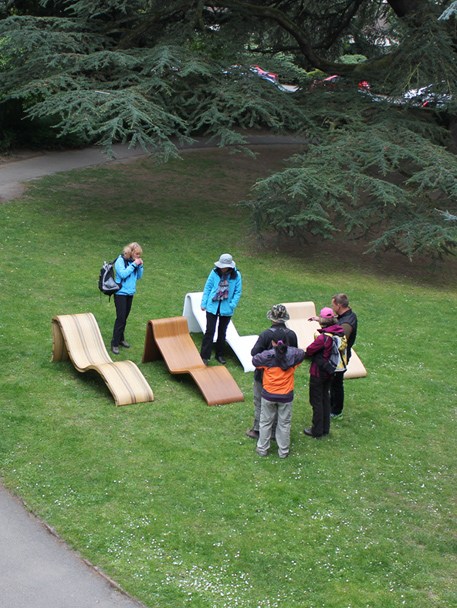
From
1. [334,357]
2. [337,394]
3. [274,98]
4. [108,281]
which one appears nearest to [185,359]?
[108,281]

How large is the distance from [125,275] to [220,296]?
1.35m

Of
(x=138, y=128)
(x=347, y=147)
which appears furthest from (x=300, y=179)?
(x=138, y=128)

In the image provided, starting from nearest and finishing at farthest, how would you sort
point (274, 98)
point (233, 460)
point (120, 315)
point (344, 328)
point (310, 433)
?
point (233, 460) < point (310, 433) < point (344, 328) < point (120, 315) < point (274, 98)

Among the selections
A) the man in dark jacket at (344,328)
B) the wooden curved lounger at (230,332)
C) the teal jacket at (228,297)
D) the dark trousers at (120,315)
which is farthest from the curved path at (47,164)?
the man in dark jacket at (344,328)

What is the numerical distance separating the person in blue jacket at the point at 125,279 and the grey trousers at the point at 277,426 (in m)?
3.26

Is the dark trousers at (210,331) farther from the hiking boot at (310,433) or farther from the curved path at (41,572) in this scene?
the curved path at (41,572)

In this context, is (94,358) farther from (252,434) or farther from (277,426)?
(277,426)

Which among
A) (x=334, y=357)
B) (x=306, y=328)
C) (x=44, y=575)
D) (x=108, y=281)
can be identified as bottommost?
(x=44, y=575)

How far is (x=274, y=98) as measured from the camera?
61.7 ft

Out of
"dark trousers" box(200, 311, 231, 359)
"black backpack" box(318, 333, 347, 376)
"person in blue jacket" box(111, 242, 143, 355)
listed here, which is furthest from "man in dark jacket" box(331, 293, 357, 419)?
"person in blue jacket" box(111, 242, 143, 355)

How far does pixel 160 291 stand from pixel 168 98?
5.33 metres

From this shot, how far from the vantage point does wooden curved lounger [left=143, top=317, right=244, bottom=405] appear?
11.1 meters

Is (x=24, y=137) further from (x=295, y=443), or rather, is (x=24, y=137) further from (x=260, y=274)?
(x=295, y=443)

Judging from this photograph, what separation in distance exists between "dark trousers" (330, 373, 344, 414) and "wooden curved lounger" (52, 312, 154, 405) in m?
2.28
